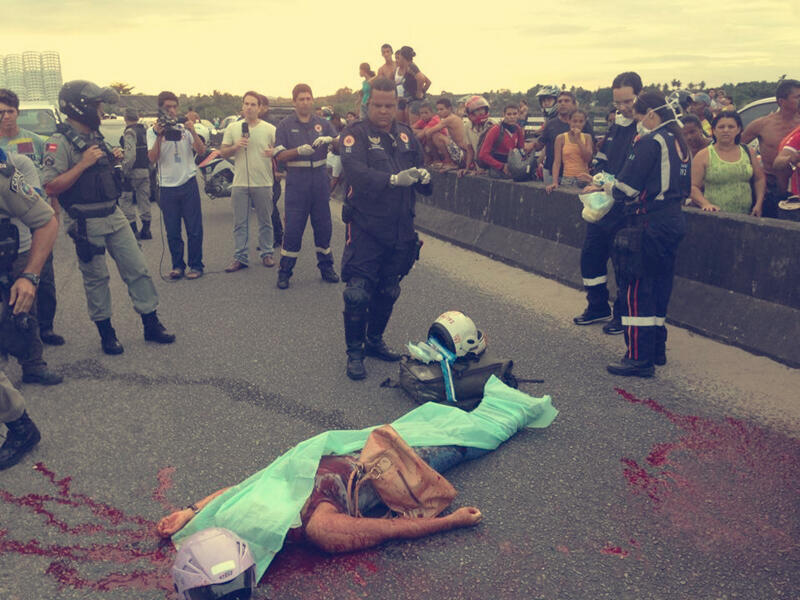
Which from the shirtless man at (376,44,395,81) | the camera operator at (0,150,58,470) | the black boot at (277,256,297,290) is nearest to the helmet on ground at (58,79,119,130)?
the camera operator at (0,150,58,470)

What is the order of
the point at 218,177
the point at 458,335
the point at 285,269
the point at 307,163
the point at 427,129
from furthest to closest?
1. the point at 218,177
2. the point at 427,129
3. the point at 285,269
4. the point at 307,163
5. the point at 458,335

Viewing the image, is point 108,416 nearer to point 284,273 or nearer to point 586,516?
point 586,516

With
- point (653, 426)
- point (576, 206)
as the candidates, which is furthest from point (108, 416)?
point (576, 206)

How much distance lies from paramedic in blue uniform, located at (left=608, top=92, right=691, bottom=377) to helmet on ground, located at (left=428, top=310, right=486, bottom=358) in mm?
1225

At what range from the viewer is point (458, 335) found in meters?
5.10

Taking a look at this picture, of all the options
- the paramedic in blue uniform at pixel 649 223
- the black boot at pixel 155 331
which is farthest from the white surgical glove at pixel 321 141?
the paramedic in blue uniform at pixel 649 223

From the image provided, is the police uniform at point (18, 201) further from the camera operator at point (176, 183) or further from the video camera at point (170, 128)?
the video camera at point (170, 128)

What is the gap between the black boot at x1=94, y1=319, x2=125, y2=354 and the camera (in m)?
6.32

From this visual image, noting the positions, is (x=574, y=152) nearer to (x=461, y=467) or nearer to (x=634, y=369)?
(x=634, y=369)

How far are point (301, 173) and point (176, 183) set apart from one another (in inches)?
59.3

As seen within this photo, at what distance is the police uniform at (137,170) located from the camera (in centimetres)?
1066

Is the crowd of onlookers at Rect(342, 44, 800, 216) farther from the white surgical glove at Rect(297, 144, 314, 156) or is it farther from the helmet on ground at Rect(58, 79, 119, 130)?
the helmet on ground at Rect(58, 79, 119, 130)

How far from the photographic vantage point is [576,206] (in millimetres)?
8508

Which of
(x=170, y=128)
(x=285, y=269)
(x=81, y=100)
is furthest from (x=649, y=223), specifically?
(x=170, y=128)
